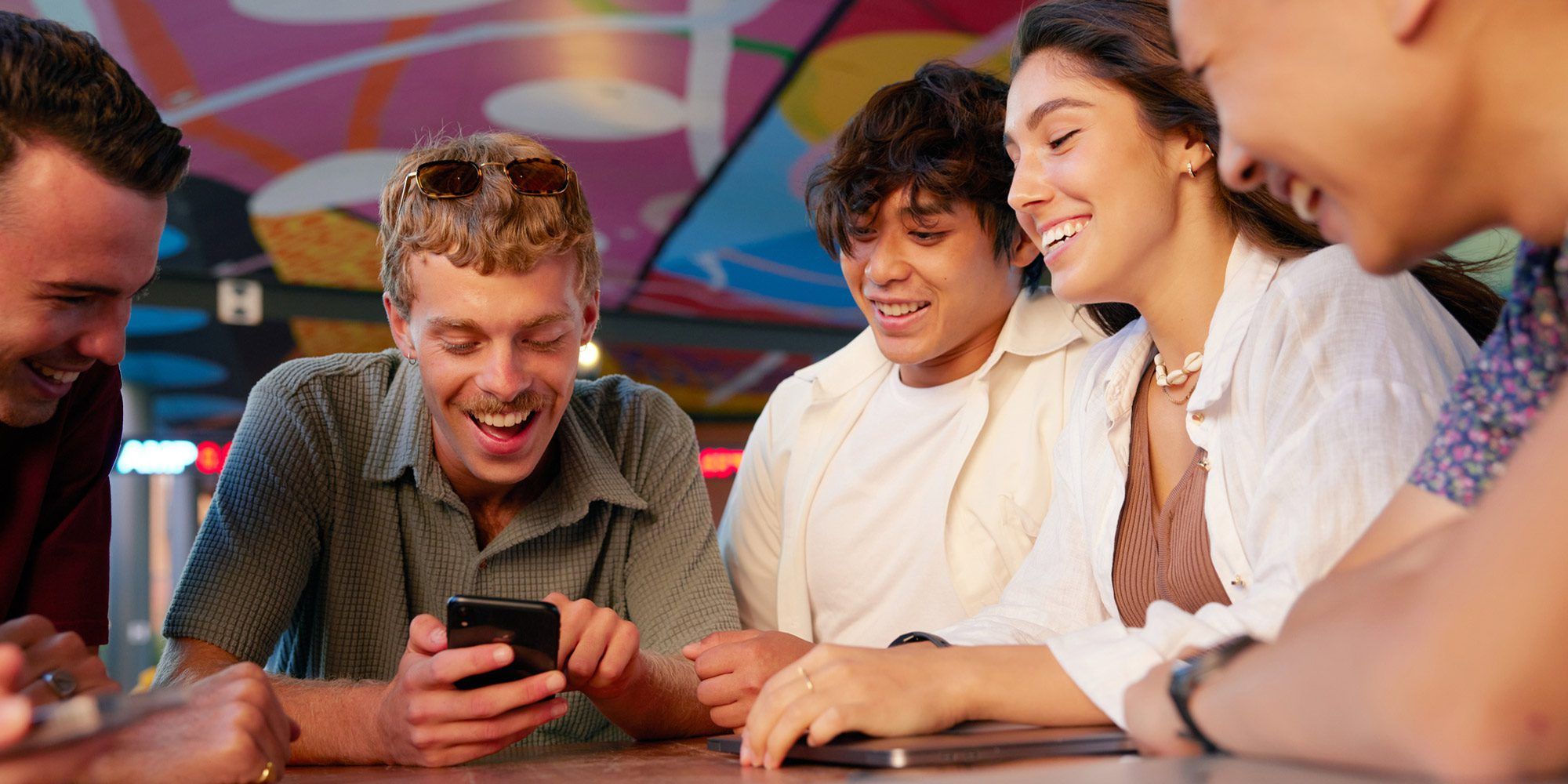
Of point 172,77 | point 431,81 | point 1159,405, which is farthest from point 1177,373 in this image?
point 172,77

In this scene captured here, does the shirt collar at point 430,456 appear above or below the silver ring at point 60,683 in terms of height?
above

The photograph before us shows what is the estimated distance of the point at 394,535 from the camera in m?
2.15

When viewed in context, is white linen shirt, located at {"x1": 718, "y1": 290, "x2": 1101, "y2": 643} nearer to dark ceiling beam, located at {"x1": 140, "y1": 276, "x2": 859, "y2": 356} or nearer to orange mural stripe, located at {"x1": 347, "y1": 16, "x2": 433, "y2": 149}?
orange mural stripe, located at {"x1": 347, "y1": 16, "x2": 433, "y2": 149}

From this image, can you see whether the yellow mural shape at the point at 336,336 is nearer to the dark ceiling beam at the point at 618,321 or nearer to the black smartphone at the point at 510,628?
the dark ceiling beam at the point at 618,321

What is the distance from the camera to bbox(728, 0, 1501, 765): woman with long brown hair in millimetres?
1308

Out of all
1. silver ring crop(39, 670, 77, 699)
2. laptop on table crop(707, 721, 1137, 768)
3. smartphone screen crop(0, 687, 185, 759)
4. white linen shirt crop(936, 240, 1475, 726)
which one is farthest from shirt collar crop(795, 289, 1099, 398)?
smartphone screen crop(0, 687, 185, 759)

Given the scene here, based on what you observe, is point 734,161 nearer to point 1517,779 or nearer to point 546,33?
point 546,33

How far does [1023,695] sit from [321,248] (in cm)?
805

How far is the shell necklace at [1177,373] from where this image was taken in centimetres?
188

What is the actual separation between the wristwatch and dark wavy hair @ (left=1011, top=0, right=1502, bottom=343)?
918 mm

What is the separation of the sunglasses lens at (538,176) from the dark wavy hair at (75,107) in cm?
63

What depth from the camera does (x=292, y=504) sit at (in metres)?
2.04

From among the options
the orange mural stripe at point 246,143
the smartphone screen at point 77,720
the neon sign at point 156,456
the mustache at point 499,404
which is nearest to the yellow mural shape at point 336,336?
the neon sign at point 156,456

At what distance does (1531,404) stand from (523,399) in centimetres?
156
